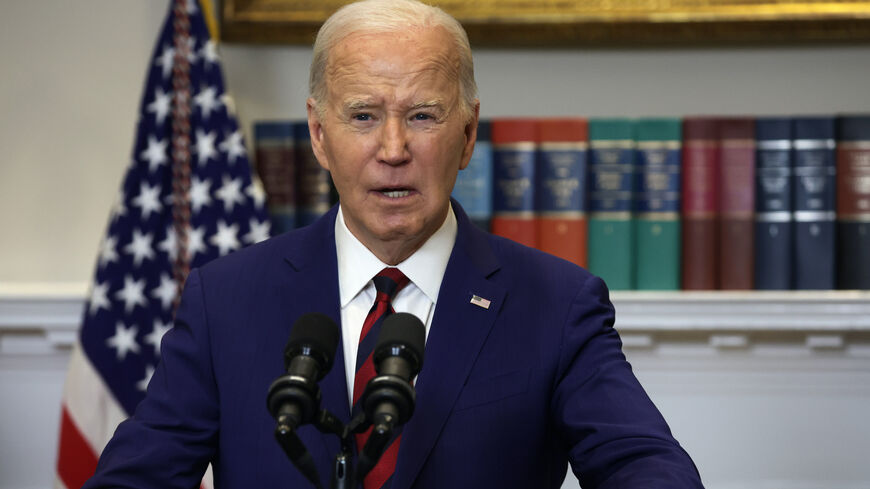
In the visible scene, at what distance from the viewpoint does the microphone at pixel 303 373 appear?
1.04 metres

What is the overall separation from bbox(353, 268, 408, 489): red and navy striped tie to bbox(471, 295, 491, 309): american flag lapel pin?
13 cm

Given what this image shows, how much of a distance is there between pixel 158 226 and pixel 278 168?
419 millimetres

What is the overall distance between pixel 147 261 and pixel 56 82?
75 centimetres

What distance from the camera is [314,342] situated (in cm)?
110

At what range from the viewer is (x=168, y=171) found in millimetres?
3039

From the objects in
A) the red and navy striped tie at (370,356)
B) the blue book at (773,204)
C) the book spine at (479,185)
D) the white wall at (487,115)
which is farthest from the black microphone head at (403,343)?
the white wall at (487,115)

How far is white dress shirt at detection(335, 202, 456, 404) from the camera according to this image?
1729 mm

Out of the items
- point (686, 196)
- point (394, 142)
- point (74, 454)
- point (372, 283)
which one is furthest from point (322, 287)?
point (74, 454)

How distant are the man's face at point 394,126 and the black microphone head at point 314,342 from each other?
0.50 metres

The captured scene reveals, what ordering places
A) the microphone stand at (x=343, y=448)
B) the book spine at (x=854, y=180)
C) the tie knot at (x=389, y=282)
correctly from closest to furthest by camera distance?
the microphone stand at (x=343, y=448) → the tie knot at (x=389, y=282) → the book spine at (x=854, y=180)

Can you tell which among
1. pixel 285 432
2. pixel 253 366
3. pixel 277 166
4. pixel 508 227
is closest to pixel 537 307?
pixel 253 366

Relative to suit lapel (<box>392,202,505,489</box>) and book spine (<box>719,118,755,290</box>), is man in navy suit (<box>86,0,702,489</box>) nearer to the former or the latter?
suit lapel (<box>392,202,505,489</box>)

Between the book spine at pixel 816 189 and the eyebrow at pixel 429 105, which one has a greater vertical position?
the eyebrow at pixel 429 105

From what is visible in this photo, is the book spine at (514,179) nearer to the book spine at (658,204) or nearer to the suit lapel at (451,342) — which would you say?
the book spine at (658,204)
